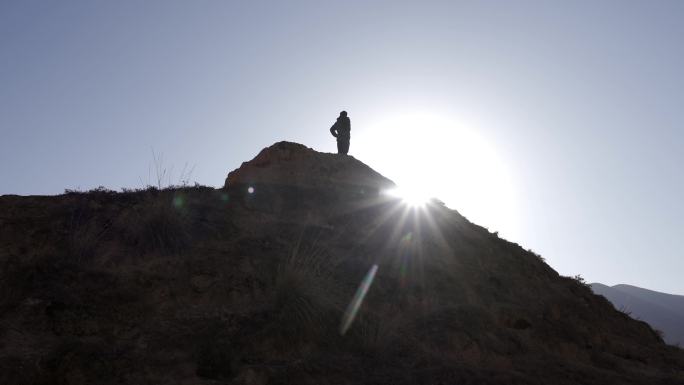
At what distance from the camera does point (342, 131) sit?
14.9 meters

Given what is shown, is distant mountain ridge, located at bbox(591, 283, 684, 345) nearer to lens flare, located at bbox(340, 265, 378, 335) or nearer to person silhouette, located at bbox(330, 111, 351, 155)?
person silhouette, located at bbox(330, 111, 351, 155)

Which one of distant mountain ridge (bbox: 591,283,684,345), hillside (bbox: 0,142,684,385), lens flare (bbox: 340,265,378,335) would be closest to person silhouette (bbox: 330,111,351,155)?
hillside (bbox: 0,142,684,385)

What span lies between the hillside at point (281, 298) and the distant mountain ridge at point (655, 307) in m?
44.3

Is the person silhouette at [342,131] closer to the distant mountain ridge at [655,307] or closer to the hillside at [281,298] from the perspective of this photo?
the hillside at [281,298]

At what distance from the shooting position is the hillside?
6527 millimetres

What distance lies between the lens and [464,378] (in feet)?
22.1

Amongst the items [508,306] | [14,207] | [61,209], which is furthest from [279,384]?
[14,207]

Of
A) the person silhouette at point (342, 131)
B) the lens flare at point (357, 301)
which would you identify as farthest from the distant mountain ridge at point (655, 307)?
the lens flare at point (357, 301)

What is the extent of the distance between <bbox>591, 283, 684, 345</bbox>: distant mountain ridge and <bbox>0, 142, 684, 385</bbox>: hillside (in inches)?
1743

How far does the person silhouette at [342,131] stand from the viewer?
48.6 feet

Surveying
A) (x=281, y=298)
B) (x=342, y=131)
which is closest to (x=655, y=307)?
(x=342, y=131)

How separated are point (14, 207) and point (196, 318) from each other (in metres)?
5.45

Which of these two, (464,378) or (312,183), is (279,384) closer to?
(464,378)

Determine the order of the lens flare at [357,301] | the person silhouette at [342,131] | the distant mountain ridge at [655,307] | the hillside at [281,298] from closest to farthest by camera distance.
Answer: the hillside at [281,298], the lens flare at [357,301], the person silhouette at [342,131], the distant mountain ridge at [655,307]
